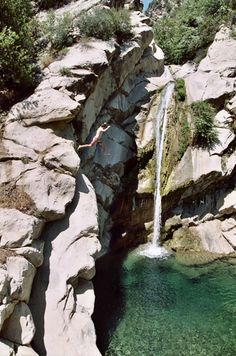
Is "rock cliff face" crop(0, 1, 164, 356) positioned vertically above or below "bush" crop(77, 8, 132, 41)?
below

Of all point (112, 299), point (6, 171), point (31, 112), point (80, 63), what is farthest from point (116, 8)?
point (112, 299)

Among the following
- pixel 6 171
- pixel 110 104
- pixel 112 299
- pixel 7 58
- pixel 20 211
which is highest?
pixel 110 104

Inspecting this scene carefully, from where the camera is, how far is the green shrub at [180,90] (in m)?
22.7

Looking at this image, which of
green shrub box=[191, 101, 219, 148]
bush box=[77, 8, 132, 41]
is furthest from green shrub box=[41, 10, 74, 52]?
green shrub box=[191, 101, 219, 148]

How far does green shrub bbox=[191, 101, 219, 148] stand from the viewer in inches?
819

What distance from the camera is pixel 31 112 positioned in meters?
14.2

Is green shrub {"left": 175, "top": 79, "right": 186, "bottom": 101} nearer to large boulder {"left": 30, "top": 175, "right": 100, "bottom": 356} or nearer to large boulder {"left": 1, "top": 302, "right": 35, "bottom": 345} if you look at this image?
large boulder {"left": 30, "top": 175, "right": 100, "bottom": 356}

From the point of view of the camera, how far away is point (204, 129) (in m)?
20.9

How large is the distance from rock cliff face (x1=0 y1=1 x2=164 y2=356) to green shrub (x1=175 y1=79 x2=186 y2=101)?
4.61 m

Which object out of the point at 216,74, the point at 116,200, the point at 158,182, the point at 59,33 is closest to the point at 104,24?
the point at 59,33

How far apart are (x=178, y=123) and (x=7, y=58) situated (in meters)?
10.1

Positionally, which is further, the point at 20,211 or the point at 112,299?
the point at 112,299

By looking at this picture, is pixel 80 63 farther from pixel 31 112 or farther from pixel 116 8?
pixel 116 8

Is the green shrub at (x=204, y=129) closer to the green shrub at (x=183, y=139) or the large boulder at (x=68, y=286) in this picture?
the green shrub at (x=183, y=139)
